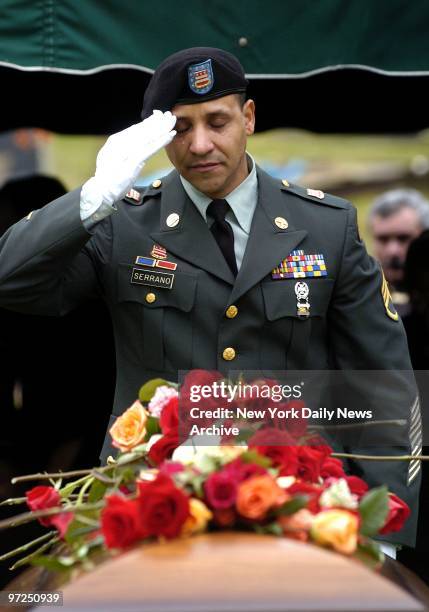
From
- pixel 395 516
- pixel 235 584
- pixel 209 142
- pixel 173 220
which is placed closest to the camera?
pixel 235 584

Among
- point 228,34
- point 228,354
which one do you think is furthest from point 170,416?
point 228,34

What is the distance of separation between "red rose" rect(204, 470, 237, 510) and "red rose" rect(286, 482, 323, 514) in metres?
0.13

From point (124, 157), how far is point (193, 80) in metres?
0.26

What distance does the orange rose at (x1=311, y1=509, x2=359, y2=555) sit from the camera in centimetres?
175

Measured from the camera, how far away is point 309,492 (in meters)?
1.89

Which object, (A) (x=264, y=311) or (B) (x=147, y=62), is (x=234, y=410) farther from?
(B) (x=147, y=62)

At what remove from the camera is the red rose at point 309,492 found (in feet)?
6.11

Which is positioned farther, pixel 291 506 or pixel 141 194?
pixel 141 194

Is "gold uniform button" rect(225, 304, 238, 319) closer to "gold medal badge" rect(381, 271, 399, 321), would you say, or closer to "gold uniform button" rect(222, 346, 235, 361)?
"gold uniform button" rect(222, 346, 235, 361)

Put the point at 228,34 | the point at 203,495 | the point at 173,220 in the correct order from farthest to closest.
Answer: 1. the point at 228,34
2. the point at 173,220
3. the point at 203,495

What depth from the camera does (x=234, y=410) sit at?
85.0 inches

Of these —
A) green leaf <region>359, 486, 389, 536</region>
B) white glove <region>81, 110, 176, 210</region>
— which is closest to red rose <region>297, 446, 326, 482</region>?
green leaf <region>359, 486, 389, 536</region>

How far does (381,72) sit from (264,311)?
44.3 inches

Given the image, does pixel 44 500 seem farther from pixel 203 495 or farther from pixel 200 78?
pixel 200 78
